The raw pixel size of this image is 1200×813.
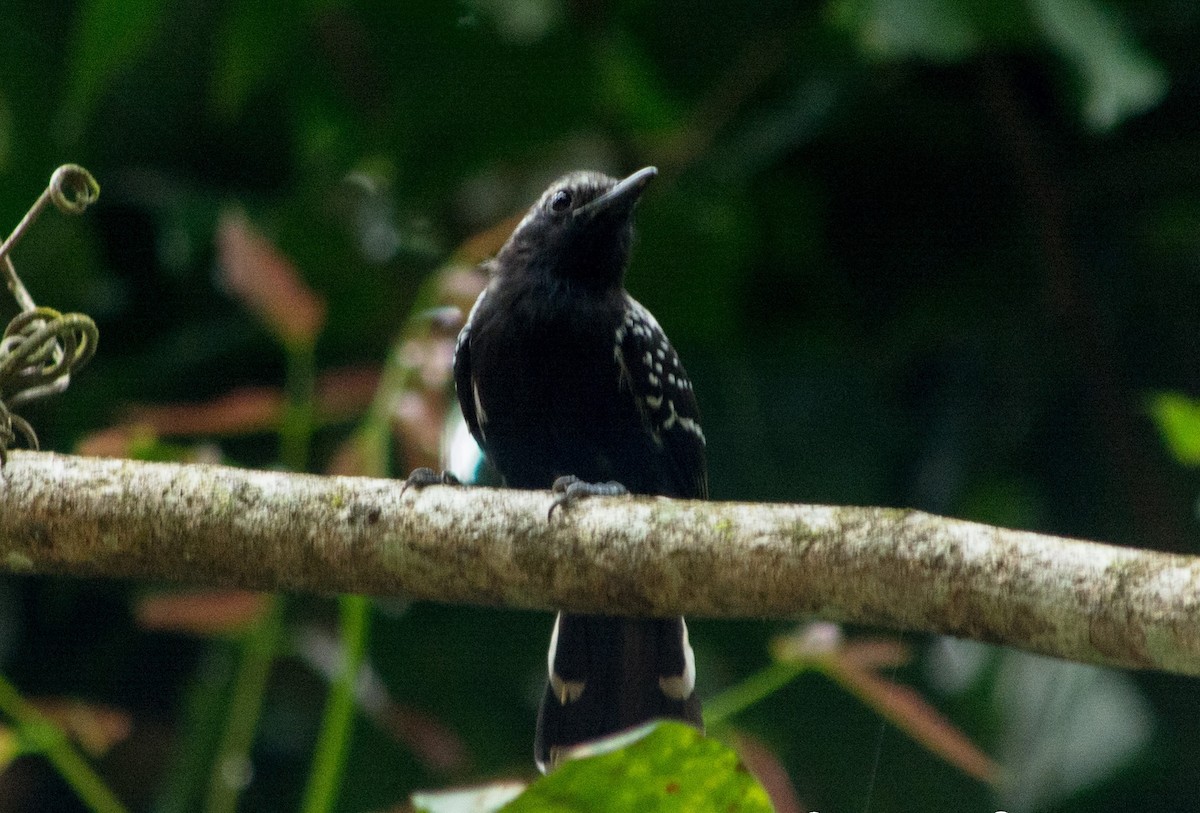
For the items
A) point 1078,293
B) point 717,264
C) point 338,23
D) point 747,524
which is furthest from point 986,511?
point 747,524

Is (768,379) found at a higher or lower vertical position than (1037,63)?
lower

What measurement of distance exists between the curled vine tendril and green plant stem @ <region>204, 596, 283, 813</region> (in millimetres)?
695

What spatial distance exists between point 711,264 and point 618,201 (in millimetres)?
597

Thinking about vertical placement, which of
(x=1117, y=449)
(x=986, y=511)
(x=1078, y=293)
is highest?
(x=1078, y=293)

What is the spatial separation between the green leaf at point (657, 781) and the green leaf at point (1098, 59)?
194 centimetres

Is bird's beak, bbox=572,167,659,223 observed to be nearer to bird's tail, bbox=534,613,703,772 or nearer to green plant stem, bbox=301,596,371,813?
bird's tail, bbox=534,613,703,772

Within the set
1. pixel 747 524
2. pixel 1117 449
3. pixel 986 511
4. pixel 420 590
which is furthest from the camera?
pixel 986 511

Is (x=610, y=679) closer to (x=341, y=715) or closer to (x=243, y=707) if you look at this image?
(x=341, y=715)

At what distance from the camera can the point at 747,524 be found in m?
1.62

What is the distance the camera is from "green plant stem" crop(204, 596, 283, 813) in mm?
2656

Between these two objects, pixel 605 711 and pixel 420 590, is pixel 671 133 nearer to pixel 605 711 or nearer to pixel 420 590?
pixel 605 711

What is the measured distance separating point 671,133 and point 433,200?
619 mm

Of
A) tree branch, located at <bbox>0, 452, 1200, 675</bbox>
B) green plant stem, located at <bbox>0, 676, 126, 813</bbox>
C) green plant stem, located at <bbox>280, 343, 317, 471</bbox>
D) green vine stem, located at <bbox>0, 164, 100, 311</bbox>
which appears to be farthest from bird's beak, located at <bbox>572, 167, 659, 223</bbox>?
green plant stem, located at <bbox>0, 676, 126, 813</bbox>

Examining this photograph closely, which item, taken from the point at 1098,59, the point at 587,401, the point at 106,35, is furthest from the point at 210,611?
Result: the point at 1098,59
